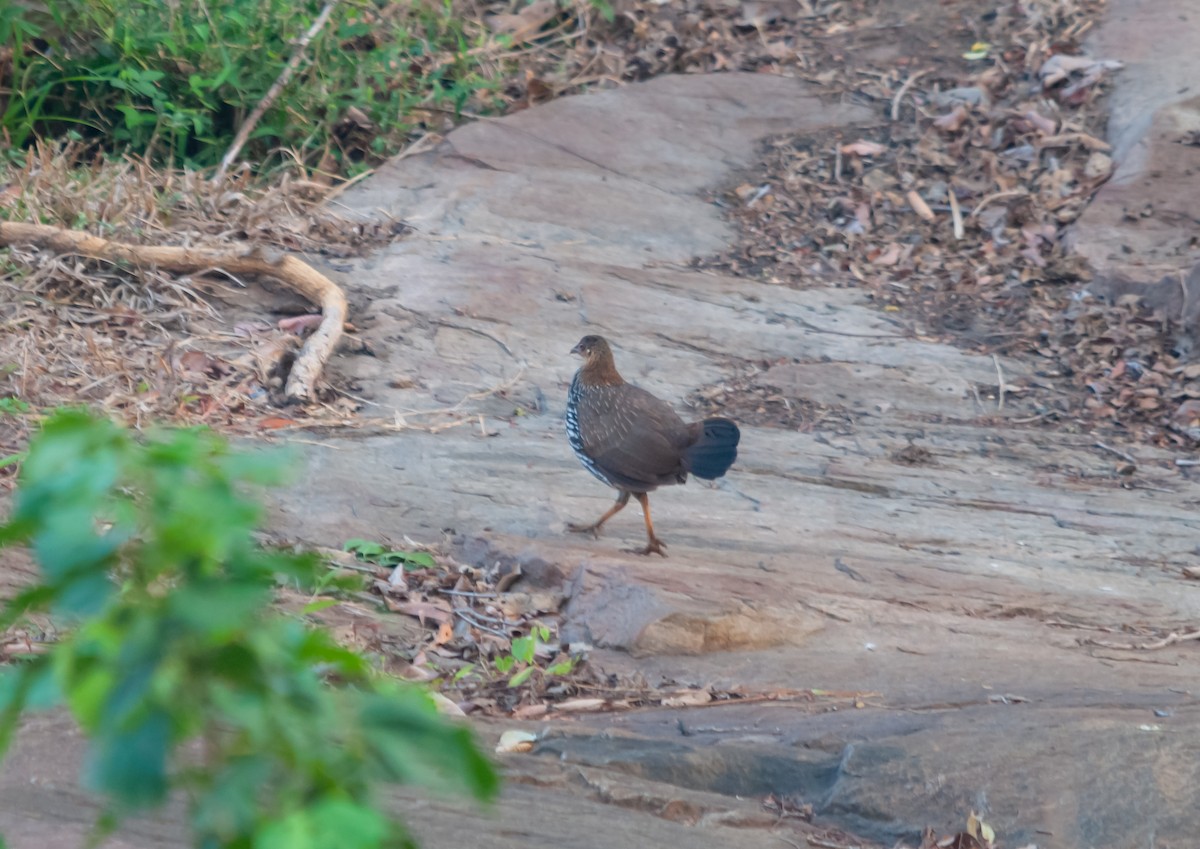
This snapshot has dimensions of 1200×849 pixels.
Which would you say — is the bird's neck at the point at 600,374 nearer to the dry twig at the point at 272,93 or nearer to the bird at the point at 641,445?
the bird at the point at 641,445

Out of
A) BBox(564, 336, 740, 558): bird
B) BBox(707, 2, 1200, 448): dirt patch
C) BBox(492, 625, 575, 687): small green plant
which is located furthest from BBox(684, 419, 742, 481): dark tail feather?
BBox(707, 2, 1200, 448): dirt patch

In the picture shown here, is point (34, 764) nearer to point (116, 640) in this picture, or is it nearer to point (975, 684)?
point (116, 640)

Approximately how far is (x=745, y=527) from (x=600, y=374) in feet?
3.48

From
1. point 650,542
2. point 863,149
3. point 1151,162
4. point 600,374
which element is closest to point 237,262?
point 600,374

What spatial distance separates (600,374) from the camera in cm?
614

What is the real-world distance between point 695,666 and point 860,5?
10207 millimetres

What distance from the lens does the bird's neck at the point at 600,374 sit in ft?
19.9

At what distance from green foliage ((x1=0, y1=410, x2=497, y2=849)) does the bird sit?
Answer: 4.32 meters

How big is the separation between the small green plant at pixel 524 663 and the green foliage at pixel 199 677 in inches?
128

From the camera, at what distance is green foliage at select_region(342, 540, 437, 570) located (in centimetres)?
496

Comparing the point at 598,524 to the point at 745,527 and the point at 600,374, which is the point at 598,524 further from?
the point at 600,374

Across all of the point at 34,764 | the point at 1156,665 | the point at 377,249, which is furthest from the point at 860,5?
the point at 34,764

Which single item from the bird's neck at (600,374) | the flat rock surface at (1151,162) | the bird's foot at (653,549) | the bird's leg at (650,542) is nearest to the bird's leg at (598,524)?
the bird's leg at (650,542)

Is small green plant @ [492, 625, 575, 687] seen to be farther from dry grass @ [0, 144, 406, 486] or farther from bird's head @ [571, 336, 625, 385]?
dry grass @ [0, 144, 406, 486]
